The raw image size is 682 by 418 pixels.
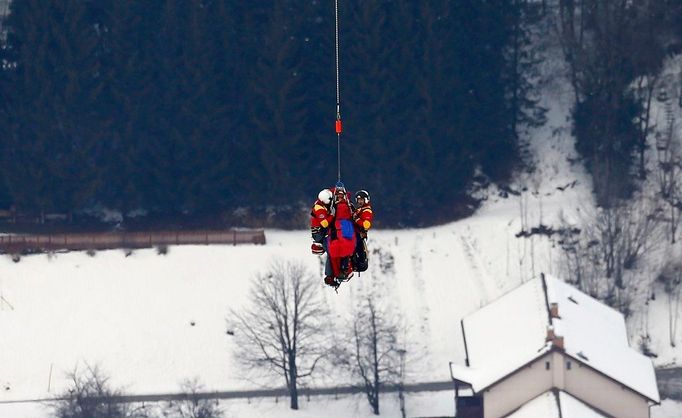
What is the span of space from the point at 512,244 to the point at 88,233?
59.4 feet

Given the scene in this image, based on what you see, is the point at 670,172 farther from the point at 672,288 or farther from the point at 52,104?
the point at 52,104

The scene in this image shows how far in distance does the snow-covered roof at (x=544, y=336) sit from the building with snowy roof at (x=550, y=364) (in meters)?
0.04

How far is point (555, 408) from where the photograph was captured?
2746 inches

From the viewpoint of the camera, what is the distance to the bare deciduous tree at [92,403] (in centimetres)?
7506

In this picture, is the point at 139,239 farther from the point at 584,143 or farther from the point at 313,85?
the point at 584,143

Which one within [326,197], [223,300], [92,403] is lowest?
[92,403]

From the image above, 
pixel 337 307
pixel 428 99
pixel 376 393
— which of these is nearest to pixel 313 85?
pixel 428 99

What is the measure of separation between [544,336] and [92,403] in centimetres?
1671

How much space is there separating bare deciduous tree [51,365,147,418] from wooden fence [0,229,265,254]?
10.5 metres

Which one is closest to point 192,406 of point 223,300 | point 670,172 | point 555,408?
point 223,300

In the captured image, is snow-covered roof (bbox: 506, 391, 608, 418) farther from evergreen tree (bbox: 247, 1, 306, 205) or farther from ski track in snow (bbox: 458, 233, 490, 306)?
evergreen tree (bbox: 247, 1, 306, 205)

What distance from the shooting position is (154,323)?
8244 centimetres

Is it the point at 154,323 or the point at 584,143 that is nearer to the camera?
the point at 154,323

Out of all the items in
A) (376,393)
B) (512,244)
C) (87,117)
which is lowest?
(376,393)
